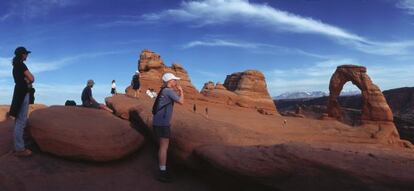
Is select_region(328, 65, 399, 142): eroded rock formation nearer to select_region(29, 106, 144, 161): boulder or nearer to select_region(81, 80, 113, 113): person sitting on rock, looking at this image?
select_region(81, 80, 113, 113): person sitting on rock

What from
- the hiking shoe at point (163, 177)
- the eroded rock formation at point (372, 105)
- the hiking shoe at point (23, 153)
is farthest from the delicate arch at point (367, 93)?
the hiking shoe at point (23, 153)

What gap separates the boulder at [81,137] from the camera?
8547mm

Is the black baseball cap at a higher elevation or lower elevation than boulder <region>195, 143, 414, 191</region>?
higher

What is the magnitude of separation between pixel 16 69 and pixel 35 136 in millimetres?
1506

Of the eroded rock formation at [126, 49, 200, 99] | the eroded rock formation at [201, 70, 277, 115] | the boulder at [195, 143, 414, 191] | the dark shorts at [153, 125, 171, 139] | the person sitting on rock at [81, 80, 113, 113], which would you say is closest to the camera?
the boulder at [195, 143, 414, 191]

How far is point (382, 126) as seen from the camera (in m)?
32.0

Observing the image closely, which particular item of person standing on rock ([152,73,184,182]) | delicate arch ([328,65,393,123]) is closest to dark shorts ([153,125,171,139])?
person standing on rock ([152,73,184,182])

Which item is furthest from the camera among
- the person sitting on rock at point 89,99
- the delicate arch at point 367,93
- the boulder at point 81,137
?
the delicate arch at point 367,93

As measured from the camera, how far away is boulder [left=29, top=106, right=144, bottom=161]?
8.55 meters

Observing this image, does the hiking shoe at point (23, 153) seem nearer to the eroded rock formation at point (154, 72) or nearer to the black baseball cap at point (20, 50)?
the black baseball cap at point (20, 50)

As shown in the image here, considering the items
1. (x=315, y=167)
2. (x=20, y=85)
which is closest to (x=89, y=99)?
(x=20, y=85)

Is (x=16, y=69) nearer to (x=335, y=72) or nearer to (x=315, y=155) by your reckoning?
(x=315, y=155)

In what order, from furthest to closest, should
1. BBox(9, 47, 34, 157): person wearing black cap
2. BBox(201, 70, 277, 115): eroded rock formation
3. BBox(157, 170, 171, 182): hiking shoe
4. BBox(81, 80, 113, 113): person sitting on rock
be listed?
BBox(201, 70, 277, 115): eroded rock formation < BBox(81, 80, 113, 113): person sitting on rock < BBox(157, 170, 171, 182): hiking shoe < BBox(9, 47, 34, 157): person wearing black cap

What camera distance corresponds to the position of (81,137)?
8.63m
